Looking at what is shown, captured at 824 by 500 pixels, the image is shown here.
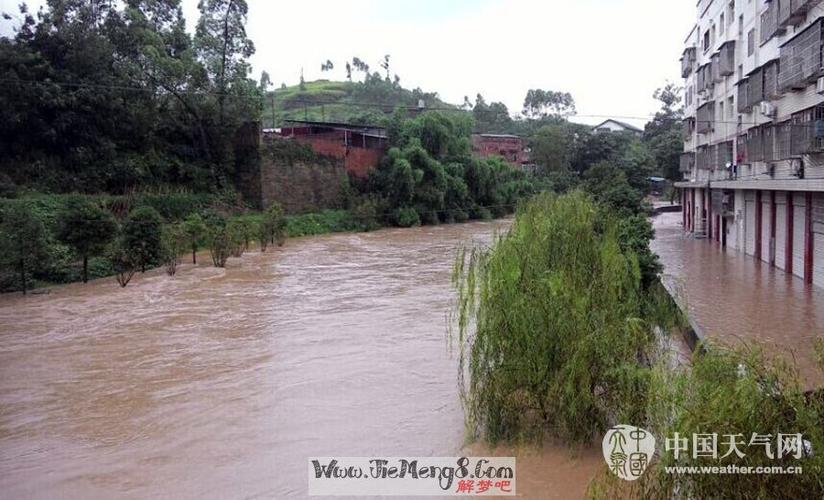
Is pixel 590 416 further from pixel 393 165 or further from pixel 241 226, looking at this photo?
pixel 393 165

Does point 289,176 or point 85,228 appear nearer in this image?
point 85,228

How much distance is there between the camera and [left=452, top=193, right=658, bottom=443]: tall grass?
5.30 meters

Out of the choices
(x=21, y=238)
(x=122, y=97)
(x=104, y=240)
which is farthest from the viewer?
(x=122, y=97)

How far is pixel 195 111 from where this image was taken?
2791cm

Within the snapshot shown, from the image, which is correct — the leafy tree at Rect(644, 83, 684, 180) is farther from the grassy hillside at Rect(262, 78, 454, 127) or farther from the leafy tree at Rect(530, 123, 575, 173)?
the grassy hillside at Rect(262, 78, 454, 127)

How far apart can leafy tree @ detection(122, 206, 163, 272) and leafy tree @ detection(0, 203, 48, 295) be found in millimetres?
2540

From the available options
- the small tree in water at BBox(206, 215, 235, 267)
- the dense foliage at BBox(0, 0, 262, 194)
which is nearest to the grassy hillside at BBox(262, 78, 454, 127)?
the dense foliage at BBox(0, 0, 262, 194)

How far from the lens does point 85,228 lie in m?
15.6

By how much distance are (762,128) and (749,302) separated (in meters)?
6.16

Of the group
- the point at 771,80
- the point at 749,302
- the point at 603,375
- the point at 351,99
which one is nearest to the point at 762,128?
the point at 771,80

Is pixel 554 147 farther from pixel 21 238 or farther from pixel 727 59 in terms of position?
pixel 21 238

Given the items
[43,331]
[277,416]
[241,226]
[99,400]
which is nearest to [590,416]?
[277,416]

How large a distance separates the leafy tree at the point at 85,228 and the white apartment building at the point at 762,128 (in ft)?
48.5

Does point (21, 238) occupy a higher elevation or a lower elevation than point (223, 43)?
lower
